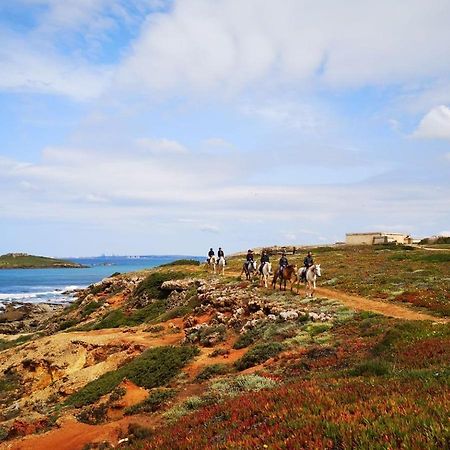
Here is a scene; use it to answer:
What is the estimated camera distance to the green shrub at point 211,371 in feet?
62.6

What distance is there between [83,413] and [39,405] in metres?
6.30

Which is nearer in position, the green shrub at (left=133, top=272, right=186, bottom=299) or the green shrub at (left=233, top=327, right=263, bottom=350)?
the green shrub at (left=233, top=327, right=263, bottom=350)

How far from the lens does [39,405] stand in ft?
73.2

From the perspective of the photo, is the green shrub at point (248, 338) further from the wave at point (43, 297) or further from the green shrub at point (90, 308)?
the wave at point (43, 297)

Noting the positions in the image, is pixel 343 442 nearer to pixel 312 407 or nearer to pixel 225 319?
pixel 312 407

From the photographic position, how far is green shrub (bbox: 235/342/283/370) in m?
19.5

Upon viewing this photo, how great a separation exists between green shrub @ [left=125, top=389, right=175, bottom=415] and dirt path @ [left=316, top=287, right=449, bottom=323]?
40.8 feet

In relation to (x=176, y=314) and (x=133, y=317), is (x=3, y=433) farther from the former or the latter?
(x=133, y=317)

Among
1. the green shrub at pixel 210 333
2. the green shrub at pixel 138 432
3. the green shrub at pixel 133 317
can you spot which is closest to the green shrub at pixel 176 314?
the green shrub at pixel 133 317

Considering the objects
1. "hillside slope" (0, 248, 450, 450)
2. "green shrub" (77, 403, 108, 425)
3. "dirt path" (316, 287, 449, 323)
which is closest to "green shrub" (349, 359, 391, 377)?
"hillside slope" (0, 248, 450, 450)

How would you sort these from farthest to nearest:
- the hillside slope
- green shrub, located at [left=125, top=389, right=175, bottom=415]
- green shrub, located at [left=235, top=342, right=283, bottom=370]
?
green shrub, located at [left=235, top=342, right=283, bottom=370], green shrub, located at [left=125, top=389, right=175, bottom=415], the hillside slope

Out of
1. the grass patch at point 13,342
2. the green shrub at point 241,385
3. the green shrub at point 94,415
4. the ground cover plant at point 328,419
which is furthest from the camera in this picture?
the grass patch at point 13,342

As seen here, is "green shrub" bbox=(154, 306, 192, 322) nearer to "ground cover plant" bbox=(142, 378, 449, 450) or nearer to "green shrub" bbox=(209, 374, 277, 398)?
"green shrub" bbox=(209, 374, 277, 398)

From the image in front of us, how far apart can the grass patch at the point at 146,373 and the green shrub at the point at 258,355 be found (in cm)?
329
